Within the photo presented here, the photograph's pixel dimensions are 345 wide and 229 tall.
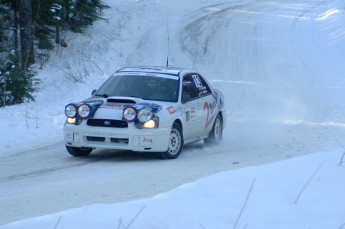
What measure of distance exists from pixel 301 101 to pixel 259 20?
13.0 m

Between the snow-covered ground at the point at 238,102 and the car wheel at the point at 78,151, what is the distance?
0.66 meters

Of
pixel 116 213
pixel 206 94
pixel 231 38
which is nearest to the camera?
pixel 116 213

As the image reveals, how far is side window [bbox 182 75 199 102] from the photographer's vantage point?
447 inches

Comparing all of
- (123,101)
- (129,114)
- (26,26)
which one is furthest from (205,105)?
(26,26)

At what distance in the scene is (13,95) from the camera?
56.8ft

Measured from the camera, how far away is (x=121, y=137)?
33.3ft

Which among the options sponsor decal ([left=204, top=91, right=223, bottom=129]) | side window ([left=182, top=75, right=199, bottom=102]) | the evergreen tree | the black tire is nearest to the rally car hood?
the black tire

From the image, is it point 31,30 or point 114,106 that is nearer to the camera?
point 114,106

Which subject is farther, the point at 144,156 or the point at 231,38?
the point at 231,38

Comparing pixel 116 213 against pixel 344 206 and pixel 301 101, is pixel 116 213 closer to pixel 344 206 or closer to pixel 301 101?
pixel 344 206

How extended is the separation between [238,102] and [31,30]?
7.69 meters

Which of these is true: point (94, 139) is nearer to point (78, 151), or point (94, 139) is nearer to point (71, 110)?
point (71, 110)

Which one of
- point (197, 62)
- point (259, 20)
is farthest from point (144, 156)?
point (259, 20)

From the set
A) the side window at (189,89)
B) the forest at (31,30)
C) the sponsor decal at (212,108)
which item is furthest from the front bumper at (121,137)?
the forest at (31,30)
